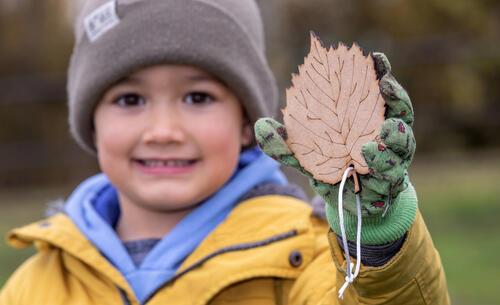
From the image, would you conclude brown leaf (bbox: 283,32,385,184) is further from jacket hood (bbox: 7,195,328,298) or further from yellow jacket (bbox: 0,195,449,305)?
jacket hood (bbox: 7,195,328,298)

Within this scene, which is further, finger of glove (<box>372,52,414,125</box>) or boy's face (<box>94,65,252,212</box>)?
boy's face (<box>94,65,252,212</box>)

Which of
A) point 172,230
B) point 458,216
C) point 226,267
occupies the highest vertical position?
point 172,230

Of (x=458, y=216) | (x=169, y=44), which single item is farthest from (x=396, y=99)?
(x=458, y=216)

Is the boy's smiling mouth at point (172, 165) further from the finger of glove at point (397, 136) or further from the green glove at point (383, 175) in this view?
the finger of glove at point (397, 136)

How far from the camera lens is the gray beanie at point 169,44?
2371 mm

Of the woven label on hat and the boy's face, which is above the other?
the woven label on hat

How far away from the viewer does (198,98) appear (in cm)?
240

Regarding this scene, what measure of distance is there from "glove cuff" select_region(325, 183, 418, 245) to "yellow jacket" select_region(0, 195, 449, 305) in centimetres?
28

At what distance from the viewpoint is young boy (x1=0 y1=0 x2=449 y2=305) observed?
2.26 m

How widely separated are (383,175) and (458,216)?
6756 millimetres

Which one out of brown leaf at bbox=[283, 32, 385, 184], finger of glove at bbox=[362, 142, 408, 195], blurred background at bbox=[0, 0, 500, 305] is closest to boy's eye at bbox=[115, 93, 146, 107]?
brown leaf at bbox=[283, 32, 385, 184]

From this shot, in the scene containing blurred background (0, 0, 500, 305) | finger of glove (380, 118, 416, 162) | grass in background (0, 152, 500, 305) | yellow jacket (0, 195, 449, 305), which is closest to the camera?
finger of glove (380, 118, 416, 162)

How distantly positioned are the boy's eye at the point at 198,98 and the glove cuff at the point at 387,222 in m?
0.75

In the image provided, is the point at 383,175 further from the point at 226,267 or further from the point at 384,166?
the point at 226,267
